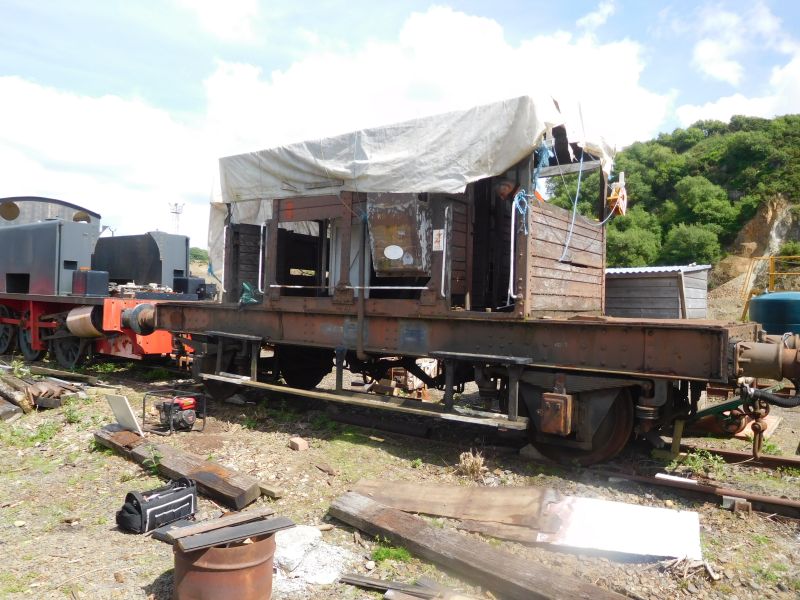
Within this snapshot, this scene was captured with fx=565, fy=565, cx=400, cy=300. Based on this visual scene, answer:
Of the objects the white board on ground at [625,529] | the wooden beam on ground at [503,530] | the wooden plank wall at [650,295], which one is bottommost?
the wooden beam on ground at [503,530]

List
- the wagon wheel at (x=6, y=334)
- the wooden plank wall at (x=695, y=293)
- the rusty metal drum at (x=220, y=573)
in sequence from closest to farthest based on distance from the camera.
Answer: the rusty metal drum at (x=220, y=573) → the wooden plank wall at (x=695, y=293) → the wagon wheel at (x=6, y=334)

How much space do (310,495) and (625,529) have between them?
2.60 meters

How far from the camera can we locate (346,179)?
6.68 m

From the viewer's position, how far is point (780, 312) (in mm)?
11281

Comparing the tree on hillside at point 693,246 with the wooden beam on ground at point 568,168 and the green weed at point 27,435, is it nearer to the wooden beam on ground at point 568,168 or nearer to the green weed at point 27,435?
the wooden beam on ground at point 568,168

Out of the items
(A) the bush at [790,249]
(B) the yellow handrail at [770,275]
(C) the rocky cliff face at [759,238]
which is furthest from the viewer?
(C) the rocky cliff face at [759,238]

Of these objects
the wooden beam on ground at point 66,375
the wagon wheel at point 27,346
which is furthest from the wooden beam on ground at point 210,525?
the wagon wheel at point 27,346

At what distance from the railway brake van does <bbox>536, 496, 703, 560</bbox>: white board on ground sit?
87cm

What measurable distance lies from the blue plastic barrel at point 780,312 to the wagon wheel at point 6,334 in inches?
647

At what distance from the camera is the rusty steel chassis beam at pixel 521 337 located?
15.7ft

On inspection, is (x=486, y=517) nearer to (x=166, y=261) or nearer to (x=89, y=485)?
(x=89, y=485)

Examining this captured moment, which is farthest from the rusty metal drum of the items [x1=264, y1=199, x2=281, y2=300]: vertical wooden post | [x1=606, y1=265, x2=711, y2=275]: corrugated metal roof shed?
[x1=606, y1=265, x2=711, y2=275]: corrugated metal roof shed

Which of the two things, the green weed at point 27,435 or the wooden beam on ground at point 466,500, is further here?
the green weed at point 27,435

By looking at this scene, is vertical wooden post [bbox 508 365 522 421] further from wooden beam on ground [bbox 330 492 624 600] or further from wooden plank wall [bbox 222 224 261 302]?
wooden plank wall [bbox 222 224 261 302]
